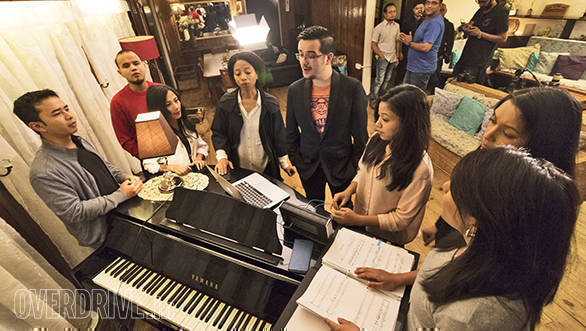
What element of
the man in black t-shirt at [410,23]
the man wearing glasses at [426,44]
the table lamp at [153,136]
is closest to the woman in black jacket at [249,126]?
the table lamp at [153,136]

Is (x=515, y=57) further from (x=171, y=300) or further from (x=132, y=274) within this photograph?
(x=132, y=274)

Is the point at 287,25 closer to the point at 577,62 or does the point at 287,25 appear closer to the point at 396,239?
the point at 577,62

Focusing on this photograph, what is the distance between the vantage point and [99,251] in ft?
5.05

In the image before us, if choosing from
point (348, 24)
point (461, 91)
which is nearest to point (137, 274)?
point (461, 91)

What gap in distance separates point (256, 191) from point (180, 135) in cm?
94

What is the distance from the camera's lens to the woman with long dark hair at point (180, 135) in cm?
186

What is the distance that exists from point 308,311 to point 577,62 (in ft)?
22.3

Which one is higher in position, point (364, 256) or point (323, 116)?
point (323, 116)

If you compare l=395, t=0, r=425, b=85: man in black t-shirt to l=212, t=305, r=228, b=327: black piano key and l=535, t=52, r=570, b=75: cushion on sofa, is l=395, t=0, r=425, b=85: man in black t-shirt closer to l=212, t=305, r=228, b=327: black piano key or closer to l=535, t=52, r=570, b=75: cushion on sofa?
l=535, t=52, r=570, b=75: cushion on sofa

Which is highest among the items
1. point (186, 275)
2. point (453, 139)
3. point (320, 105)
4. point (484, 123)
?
point (320, 105)

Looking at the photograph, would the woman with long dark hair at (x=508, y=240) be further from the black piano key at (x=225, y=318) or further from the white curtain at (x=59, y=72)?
the white curtain at (x=59, y=72)

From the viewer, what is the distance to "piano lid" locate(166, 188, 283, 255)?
1168mm

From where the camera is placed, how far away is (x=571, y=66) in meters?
4.69

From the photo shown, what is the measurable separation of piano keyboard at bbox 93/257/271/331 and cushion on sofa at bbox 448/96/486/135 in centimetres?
349
